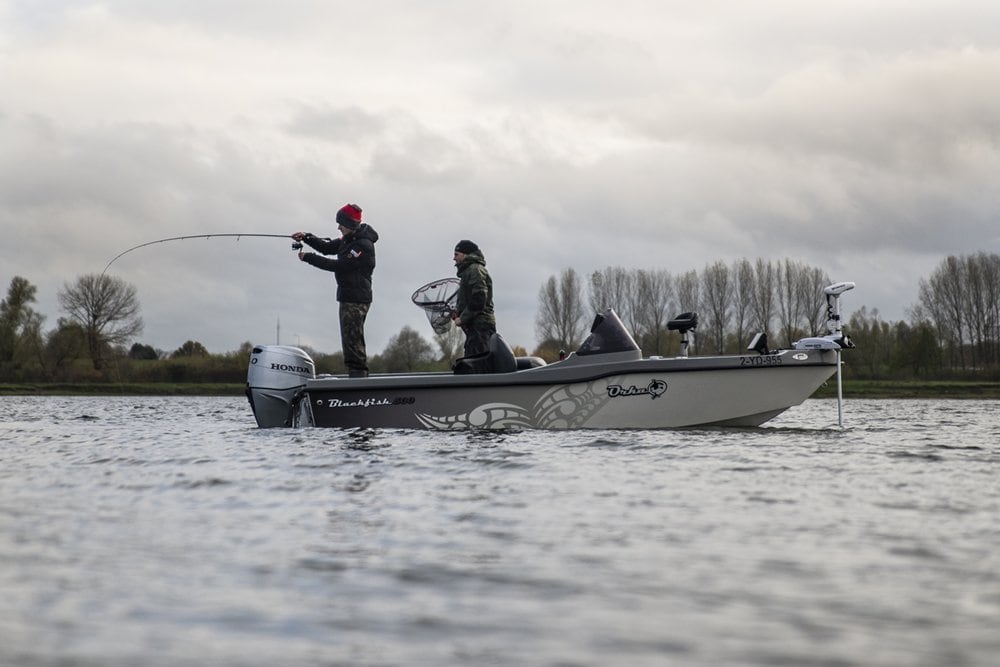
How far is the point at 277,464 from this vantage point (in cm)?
776

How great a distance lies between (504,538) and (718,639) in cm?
170

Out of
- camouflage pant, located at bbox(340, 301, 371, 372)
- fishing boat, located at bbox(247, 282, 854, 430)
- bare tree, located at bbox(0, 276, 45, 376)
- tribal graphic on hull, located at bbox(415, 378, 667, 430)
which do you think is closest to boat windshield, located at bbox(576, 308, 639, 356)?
fishing boat, located at bbox(247, 282, 854, 430)

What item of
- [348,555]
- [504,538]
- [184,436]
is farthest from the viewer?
[184,436]

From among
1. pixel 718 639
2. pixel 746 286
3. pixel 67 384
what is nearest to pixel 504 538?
pixel 718 639

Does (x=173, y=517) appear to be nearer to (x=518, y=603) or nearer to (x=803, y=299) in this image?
(x=518, y=603)

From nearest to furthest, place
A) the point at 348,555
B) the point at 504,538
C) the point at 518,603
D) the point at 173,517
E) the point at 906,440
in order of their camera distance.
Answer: the point at 518,603
the point at 348,555
the point at 504,538
the point at 173,517
the point at 906,440

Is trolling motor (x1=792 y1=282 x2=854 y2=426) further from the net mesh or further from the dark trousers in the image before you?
the net mesh

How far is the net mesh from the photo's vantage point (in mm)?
12289

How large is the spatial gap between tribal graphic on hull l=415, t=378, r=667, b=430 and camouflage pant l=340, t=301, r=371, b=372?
5.98 feet

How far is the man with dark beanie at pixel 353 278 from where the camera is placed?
11906 mm

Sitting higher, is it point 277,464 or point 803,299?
point 803,299

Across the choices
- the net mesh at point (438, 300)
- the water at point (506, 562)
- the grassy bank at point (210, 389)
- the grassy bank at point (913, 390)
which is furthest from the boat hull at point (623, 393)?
the grassy bank at point (210, 389)

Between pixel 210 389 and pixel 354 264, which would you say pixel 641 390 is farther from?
pixel 210 389

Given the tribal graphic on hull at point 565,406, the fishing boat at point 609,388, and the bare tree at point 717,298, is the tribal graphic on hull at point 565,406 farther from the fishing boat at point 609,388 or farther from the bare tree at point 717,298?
the bare tree at point 717,298
